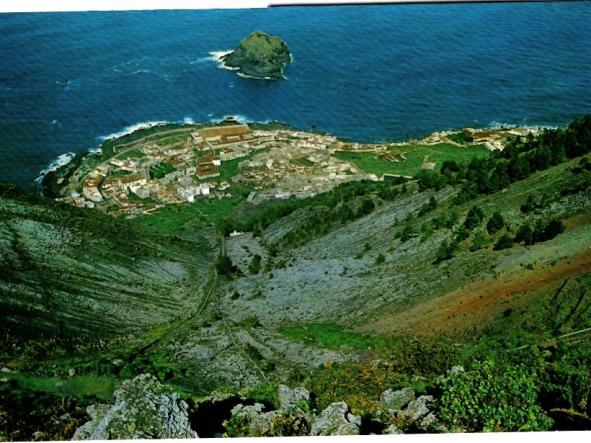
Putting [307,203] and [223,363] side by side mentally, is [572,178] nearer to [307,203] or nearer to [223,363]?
[307,203]

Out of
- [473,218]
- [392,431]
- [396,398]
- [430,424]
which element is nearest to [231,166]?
[473,218]

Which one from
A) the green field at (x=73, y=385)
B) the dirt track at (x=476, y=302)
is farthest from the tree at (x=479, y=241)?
the green field at (x=73, y=385)

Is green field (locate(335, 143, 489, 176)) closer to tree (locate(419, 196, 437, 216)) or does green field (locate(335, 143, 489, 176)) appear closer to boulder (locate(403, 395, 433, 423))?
tree (locate(419, 196, 437, 216))

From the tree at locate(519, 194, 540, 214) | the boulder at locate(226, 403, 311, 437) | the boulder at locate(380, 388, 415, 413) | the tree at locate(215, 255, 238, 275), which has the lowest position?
the boulder at locate(226, 403, 311, 437)

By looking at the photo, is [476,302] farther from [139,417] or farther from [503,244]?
[139,417]

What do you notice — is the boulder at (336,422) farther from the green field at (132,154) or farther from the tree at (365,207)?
the green field at (132,154)

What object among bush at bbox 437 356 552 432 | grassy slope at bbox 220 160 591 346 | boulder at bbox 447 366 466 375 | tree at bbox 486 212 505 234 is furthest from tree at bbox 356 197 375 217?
bush at bbox 437 356 552 432
